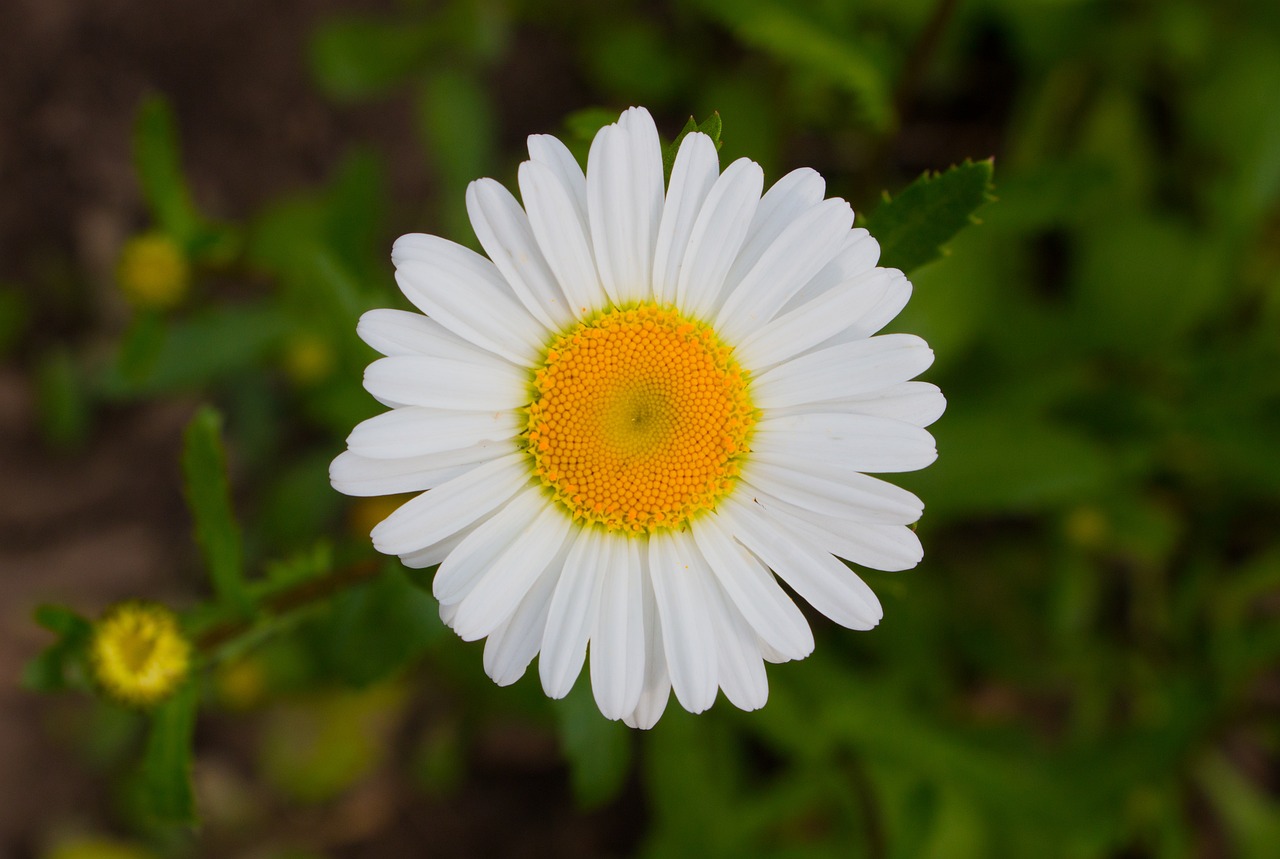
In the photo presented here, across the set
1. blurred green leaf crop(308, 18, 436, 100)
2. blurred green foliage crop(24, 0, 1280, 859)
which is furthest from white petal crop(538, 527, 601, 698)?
blurred green leaf crop(308, 18, 436, 100)

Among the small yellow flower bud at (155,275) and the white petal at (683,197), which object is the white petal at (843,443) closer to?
the white petal at (683,197)

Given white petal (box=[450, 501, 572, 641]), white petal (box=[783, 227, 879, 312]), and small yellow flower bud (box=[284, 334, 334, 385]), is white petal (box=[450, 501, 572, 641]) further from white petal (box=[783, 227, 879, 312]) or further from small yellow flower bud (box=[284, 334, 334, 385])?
small yellow flower bud (box=[284, 334, 334, 385])

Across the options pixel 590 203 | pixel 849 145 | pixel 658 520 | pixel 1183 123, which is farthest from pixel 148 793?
pixel 1183 123

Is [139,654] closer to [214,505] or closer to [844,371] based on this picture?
[214,505]

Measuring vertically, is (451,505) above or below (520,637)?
above

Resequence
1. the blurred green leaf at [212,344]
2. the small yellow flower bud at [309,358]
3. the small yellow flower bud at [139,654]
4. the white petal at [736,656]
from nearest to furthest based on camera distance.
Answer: the white petal at [736,656], the small yellow flower bud at [139,654], the blurred green leaf at [212,344], the small yellow flower bud at [309,358]

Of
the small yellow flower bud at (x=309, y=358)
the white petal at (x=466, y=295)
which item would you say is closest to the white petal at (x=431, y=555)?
the white petal at (x=466, y=295)

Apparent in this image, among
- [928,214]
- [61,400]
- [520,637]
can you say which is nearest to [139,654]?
[520,637]
